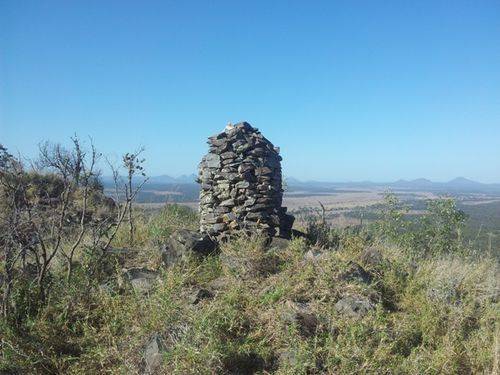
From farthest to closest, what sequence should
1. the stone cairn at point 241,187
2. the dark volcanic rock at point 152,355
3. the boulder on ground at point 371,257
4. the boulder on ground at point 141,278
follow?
the stone cairn at point 241,187 < the boulder on ground at point 371,257 < the boulder on ground at point 141,278 < the dark volcanic rock at point 152,355

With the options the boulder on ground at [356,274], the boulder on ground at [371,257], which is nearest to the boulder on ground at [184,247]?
the boulder on ground at [356,274]

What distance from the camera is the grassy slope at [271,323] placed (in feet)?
14.9

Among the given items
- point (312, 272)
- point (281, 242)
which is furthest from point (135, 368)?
point (281, 242)

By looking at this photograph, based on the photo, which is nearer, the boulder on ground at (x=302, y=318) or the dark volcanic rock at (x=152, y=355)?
the dark volcanic rock at (x=152, y=355)

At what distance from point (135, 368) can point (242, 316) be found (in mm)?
1531

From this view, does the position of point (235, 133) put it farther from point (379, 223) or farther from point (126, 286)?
point (379, 223)

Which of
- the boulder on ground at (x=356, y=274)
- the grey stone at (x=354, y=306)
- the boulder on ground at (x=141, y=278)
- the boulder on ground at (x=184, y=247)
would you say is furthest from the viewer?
the boulder on ground at (x=184, y=247)

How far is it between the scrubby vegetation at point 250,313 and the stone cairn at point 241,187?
68 centimetres

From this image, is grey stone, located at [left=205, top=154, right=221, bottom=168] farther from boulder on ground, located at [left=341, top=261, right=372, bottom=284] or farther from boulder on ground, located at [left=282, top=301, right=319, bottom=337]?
boulder on ground, located at [left=282, top=301, right=319, bottom=337]

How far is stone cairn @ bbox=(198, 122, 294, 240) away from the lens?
8.45m

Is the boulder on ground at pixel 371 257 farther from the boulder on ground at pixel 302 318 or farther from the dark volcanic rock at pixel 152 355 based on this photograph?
the dark volcanic rock at pixel 152 355

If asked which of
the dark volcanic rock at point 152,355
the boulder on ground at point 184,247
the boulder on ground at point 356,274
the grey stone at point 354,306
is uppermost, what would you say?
the boulder on ground at point 184,247

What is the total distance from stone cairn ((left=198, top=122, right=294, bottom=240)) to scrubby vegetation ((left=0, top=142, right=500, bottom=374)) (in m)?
0.68

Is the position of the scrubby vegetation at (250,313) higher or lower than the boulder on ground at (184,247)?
lower
